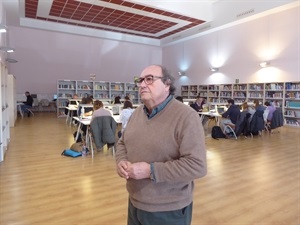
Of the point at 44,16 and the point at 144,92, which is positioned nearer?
the point at 144,92

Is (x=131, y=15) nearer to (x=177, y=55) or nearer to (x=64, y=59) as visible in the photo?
(x=64, y=59)

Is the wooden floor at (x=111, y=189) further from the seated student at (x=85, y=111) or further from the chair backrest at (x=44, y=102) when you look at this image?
the chair backrest at (x=44, y=102)

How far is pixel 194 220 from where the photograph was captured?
2529mm

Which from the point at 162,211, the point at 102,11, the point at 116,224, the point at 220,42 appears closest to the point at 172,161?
the point at 162,211

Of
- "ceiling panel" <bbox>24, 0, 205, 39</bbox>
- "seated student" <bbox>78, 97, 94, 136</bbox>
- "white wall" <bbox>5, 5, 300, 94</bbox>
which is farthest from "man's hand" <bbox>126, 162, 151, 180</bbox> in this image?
"white wall" <bbox>5, 5, 300, 94</bbox>

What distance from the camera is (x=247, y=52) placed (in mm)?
11758

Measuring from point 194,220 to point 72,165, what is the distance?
272cm

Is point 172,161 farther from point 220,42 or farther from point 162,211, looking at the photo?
point 220,42

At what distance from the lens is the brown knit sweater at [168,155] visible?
1128 millimetres

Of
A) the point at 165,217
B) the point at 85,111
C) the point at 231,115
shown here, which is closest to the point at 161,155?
the point at 165,217

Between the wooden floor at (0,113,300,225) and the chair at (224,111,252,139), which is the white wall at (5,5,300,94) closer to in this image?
the chair at (224,111,252,139)

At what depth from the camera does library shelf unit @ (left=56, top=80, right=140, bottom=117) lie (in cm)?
1304

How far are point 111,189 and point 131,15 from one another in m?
10.2

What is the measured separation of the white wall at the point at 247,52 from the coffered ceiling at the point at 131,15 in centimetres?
86
